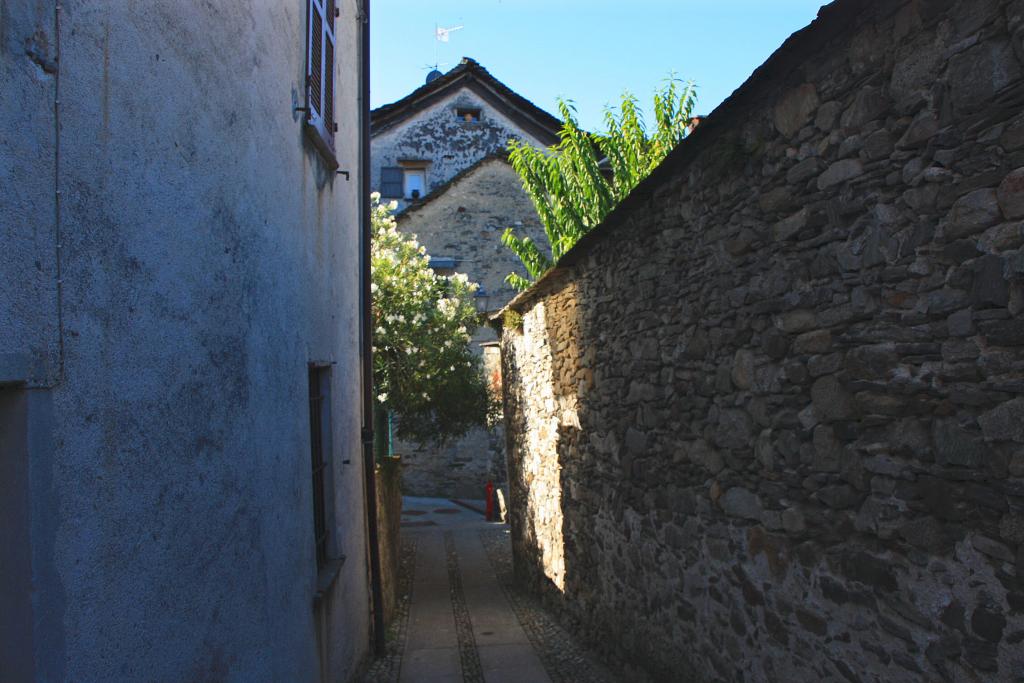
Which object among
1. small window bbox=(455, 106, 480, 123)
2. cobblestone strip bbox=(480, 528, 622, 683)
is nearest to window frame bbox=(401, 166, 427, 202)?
small window bbox=(455, 106, 480, 123)

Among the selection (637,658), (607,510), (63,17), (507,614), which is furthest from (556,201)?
(63,17)

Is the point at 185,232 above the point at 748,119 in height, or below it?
below

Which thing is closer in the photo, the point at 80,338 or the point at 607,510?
the point at 80,338

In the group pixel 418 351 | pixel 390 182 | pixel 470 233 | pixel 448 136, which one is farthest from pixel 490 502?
pixel 448 136

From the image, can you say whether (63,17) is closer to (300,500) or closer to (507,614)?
(300,500)

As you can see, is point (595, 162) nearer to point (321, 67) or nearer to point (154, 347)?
point (321, 67)

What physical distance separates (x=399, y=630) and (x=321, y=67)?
514 centimetres

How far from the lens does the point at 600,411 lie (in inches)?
242

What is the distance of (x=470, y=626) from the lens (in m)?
8.04

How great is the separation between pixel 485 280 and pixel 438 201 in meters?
1.83

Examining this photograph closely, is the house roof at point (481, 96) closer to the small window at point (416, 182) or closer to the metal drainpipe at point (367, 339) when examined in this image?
the small window at point (416, 182)

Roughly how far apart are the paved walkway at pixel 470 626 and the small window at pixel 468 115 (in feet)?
33.4

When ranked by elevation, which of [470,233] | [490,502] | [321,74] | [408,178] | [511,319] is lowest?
[490,502]

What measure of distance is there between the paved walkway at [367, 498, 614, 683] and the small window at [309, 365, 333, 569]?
1496 millimetres
